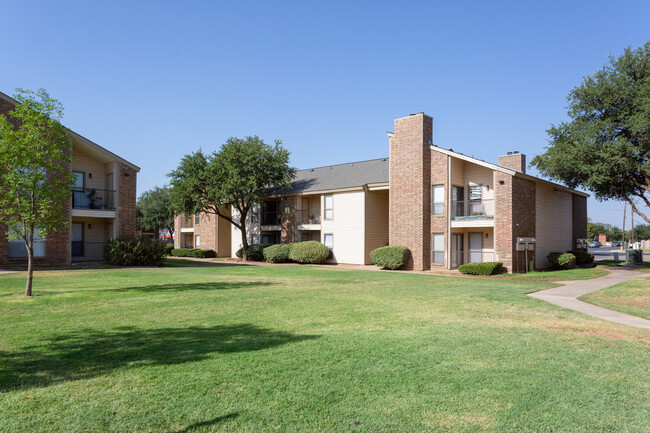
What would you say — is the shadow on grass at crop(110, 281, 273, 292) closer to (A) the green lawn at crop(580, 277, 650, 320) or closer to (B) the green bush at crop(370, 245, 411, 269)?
(A) the green lawn at crop(580, 277, 650, 320)

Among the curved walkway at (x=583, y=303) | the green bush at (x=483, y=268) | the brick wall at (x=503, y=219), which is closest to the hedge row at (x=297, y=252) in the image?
the green bush at (x=483, y=268)

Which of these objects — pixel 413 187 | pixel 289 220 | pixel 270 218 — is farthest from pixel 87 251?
pixel 413 187

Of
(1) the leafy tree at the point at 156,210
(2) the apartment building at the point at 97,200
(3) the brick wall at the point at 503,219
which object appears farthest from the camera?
(1) the leafy tree at the point at 156,210

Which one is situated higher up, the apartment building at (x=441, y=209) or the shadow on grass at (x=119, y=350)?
the apartment building at (x=441, y=209)

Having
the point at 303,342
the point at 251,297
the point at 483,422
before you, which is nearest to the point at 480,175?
the point at 251,297

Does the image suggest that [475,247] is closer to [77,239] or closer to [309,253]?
[309,253]

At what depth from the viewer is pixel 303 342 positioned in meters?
6.81

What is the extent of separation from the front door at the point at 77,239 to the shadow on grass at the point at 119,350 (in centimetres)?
2002

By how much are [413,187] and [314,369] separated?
21.4 metres

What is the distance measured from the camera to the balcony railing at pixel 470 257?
82.3 feet

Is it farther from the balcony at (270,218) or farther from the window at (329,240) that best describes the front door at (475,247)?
the balcony at (270,218)

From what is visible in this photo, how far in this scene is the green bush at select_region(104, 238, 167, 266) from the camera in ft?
77.0

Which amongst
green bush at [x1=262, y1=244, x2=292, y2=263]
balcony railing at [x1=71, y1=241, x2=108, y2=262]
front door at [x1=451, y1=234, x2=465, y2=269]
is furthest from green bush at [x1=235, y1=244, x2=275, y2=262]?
front door at [x1=451, y1=234, x2=465, y2=269]

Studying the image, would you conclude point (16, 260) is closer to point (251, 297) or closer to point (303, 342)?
point (251, 297)
